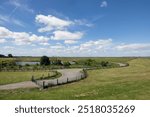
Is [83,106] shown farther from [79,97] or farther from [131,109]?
[79,97]

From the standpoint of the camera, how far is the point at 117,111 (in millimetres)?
13891

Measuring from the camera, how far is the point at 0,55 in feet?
642

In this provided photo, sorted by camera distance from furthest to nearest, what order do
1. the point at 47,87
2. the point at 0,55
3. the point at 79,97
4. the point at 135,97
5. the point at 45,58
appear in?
the point at 0,55 < the point at 45,58 < the point at 47,87 < the point at 79,97 < the point at 135,97

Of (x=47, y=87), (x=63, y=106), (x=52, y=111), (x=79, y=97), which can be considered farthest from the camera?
(x=47, y=87)

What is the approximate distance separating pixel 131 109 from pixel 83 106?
3212mm

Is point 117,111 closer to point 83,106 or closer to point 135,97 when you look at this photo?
point 83,106

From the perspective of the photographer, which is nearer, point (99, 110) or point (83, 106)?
point (99, 110)

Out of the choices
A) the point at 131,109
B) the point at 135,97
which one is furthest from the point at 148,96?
the point at 131,109

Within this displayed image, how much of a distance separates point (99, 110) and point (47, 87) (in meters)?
21.2

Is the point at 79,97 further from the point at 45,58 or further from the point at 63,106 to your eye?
the point at 45,58

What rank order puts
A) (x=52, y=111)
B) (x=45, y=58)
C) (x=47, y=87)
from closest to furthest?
1. (x=52, y=111)
2. (x=47, y=87)
3. (x=45, y=58)

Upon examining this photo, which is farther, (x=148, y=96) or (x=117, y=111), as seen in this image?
(x=148, y=96)

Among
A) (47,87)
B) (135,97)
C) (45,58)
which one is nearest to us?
(135,97)

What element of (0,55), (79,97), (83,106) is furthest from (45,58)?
(0,55)
